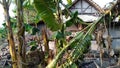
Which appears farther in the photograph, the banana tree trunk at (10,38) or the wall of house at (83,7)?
the wall of house at (83,7)

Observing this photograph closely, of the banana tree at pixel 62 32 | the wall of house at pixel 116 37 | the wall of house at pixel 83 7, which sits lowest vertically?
the wall of house at pixel 116 37

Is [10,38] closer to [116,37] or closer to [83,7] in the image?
[116,37]

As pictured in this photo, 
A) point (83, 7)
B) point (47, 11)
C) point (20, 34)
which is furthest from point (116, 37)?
point (47, 11)

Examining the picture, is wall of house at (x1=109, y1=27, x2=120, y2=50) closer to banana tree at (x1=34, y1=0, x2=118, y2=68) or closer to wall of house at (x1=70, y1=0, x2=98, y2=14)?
wall of house at (x1=70, y1=0, x2=98, y2=14)

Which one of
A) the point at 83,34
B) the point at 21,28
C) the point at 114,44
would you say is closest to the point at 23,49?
the point at 21,28

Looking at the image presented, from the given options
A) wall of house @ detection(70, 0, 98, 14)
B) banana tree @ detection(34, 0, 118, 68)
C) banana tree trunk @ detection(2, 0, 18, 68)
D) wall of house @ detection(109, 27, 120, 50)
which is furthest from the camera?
wall of house @ detection(70, 0, 98, 14)

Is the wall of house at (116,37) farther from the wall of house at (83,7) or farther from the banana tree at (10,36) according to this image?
the banana tree at (10,36)

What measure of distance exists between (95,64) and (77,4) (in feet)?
27.2

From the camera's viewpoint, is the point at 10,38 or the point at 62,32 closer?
the point at 62,32

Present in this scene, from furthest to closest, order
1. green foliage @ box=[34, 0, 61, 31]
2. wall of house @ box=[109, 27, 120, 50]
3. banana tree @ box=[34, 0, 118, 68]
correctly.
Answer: wall of house @ box=[109, 27, 120, 50] < green foliage @ box=[34, 0, 61, 31] < banana tree @ box=[34, 0, 118, 68]

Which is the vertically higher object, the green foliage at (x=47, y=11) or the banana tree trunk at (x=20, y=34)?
the green foliage at (x=47, y=11)

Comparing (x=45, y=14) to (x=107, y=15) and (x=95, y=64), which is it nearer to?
(x=107, y=15)

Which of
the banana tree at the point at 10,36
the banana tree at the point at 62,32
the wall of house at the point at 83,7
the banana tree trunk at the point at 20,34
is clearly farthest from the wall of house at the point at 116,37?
the banana tree at the point at 10,36

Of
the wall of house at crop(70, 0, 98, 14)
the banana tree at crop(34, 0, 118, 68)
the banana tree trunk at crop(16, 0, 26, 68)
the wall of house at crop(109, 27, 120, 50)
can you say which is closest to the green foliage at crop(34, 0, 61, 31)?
the banana tree at crop(34, 0, 118, 68)
